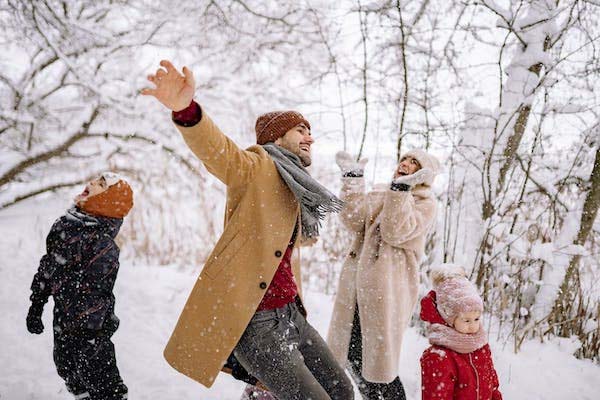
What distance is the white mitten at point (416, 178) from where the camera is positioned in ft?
7.30

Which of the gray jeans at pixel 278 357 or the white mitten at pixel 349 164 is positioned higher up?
the white mitten at pixel 349 164

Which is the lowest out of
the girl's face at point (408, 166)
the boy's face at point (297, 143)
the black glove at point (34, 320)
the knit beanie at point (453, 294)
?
the black glove at point (34, 320)

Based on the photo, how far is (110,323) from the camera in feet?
7.35

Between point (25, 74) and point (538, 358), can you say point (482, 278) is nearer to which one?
point (538, 358)

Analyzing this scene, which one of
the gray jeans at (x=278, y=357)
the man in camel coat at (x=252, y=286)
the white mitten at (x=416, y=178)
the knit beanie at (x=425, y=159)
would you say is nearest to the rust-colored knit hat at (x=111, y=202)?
the man in camel coat at (x=252, y=286)

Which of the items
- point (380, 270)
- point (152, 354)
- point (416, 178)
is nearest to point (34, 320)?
point (152, 354)

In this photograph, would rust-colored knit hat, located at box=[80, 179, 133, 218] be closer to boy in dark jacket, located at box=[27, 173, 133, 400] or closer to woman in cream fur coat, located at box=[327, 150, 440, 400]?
boy in dark jacket, located at box=[27, 173, 133, 400]

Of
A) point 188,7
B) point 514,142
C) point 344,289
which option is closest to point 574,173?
point 514,142

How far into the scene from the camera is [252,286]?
5.18 feet

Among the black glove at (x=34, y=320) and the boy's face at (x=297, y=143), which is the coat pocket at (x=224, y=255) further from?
the black glove at (x=34, y=320)

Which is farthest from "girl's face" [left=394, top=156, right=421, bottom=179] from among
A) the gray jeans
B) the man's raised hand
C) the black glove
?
the black glove

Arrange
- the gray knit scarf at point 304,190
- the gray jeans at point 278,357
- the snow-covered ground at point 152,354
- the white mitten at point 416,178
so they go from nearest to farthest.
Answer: the gray jeans at point 278,357 → the gray knit scarf at point 304,190 → the white mitten at point 416,178 → the snow-covered ground at point 152,354

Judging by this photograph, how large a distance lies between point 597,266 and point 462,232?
49.8 inches

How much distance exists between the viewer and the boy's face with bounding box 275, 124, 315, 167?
6.20ft
